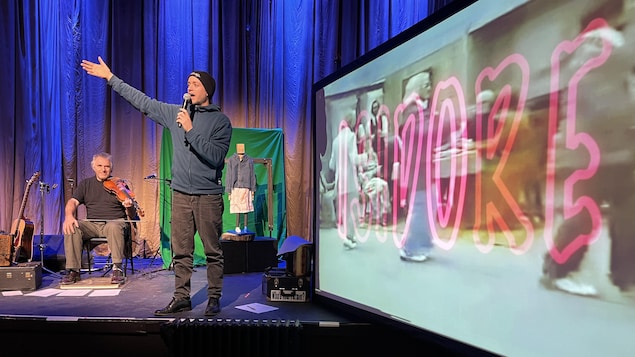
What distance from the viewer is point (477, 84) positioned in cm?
196

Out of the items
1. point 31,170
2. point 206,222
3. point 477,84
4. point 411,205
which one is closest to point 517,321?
Answer: point 411,205

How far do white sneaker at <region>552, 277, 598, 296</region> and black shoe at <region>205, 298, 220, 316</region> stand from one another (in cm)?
219

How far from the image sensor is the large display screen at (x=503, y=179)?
1436 mm

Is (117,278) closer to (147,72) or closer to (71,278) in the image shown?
(71,278)

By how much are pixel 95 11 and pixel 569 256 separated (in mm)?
6760

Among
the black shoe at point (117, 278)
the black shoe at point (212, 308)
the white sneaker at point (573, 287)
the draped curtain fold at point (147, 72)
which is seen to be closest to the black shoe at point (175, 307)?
the black shoe at point (212, 308)

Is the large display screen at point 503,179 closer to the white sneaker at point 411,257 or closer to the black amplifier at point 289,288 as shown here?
the white sneaker at point 411,257

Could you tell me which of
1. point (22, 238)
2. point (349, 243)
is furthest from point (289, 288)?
point (22, 238)

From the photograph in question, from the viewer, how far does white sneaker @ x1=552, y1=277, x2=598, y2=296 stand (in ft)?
4.84

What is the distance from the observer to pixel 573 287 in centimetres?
153

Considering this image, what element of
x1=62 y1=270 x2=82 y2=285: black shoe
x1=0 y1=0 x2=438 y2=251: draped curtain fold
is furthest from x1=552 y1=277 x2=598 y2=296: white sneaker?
x1=0 y1=0 x2=438 y2=251: draped curtain fold

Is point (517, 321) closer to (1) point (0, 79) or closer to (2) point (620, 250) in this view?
(2) point (620, 250)

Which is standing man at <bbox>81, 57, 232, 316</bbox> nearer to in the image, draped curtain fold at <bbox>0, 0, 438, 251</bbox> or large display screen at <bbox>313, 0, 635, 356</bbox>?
large display screen at <bbox>313, 0, 635, 356</bbox>

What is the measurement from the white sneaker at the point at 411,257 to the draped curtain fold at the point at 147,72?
3.91 meters
